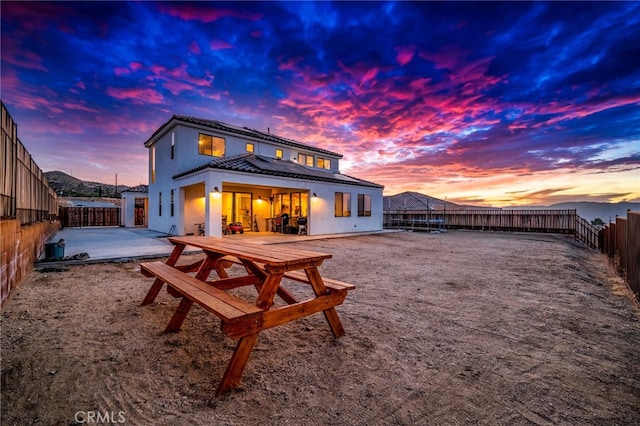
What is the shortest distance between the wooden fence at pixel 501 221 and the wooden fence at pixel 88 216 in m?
23.3

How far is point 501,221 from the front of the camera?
18.8 meters

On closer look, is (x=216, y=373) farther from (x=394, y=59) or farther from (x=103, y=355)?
(x=394, y=59)

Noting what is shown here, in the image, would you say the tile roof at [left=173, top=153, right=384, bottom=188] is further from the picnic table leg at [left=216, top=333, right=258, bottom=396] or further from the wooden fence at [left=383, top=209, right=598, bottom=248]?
the picnic table leg at [left=216, top=333, right=258, bottom=396]

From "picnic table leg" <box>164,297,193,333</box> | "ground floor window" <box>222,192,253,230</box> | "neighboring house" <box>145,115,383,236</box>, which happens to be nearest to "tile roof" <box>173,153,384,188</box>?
"neighboring house" <box>145,115,383,236</box>

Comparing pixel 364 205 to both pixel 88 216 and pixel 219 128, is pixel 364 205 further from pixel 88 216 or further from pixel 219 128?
pixel 88 216

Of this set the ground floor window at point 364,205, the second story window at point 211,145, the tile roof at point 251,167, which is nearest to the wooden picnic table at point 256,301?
the tile roof at point 251,167

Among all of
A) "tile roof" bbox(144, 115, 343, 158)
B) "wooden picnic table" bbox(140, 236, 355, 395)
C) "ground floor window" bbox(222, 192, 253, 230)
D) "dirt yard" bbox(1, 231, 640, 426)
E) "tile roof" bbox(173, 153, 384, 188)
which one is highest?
"tile roof" bbox(144, 115, 343, 158)

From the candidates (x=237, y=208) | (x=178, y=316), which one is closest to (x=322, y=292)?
(x=178, y=316)

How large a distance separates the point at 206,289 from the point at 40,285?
4.59m

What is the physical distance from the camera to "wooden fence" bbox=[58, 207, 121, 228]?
788 inches

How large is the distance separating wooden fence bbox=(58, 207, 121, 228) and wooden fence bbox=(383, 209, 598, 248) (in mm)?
23293

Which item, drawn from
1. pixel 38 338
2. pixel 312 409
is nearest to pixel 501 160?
pixel 312 409

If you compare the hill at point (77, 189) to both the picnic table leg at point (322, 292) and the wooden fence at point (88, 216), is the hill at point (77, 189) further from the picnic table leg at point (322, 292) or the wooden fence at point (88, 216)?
the picnic table leg at point (322, 292)

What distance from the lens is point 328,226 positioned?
49.8ft
